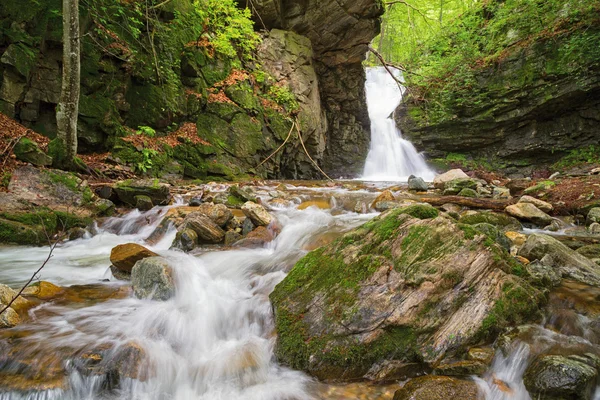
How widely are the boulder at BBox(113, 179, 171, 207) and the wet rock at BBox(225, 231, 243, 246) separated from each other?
8.62ft

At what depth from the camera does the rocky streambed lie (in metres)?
Result: 2.36

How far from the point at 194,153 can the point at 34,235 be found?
6.39 metres

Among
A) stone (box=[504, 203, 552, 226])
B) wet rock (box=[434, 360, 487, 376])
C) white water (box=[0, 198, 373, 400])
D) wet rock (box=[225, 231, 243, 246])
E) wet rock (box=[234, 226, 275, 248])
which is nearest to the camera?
wet rock (box=[434, 360, 487, 376])

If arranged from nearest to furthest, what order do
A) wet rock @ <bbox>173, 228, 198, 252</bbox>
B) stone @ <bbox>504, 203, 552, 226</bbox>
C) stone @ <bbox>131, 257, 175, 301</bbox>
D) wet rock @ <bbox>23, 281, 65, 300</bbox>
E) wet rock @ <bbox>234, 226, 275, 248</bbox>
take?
wet rock @ <bbox>23, 281, 65, 300</bbox>, stone @ <bbox>131, 257, 175, 301</bbox>, wet rock @ <bbox>173, 228, 198, 252</bbox>, wet rock @ <bbox>234, 226, 275, 248</bbox>, stone @ <bbox>504, 203, 552, 226</bbox>

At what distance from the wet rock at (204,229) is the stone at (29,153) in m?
3.54

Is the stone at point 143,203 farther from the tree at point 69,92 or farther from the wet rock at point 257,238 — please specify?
the wet rock at point 257,238

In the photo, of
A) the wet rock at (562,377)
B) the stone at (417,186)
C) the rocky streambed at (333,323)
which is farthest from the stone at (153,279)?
the stone at (417,186)

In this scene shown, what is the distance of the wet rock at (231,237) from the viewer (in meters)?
5.59

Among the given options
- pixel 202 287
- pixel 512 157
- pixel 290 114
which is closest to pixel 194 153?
pixel 290 114

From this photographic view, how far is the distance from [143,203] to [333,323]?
5842 millimetres

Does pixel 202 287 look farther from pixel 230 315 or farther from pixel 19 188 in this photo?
pixel 19 188

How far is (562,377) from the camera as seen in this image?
2057mm

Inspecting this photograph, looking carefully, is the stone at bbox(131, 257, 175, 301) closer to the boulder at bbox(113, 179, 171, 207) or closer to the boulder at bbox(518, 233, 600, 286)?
the boulder at bbox(113, 179, 171, 207)

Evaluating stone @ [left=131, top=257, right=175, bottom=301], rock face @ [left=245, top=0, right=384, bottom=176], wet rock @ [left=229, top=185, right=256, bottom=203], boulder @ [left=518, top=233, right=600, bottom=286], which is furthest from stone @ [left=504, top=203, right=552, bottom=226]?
rock face @ [left=245, top=0, right=384, bottom=176]
